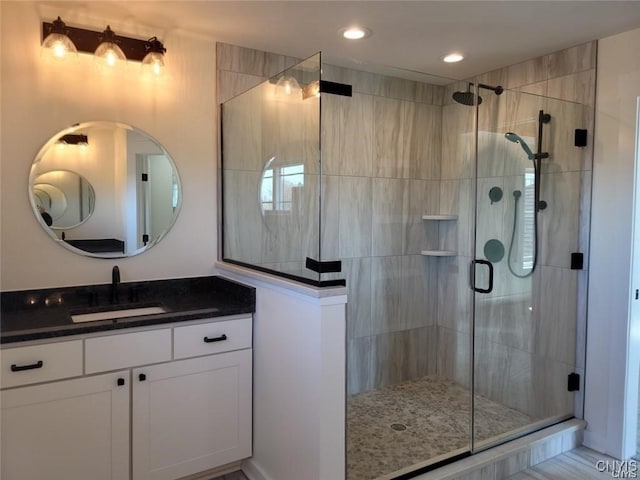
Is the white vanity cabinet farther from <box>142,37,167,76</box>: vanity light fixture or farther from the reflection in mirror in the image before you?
<box>142,37,167,76</box>: vanity light fixture

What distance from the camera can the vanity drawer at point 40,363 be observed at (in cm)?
177

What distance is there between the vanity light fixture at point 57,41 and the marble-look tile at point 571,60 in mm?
2780

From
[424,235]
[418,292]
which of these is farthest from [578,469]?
[424,235]

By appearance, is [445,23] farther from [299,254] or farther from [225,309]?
[225,309]

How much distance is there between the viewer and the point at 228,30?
2.48 meters

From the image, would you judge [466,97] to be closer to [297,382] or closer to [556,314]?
[556,314]

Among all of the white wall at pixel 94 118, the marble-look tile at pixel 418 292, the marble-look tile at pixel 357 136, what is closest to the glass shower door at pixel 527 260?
the marble-look tile at pixel 418 292

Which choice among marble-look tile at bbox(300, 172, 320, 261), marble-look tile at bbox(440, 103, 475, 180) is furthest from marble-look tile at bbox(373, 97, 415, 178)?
marble-look tile at bbox(300, 172, 320, 261)

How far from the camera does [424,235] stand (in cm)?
352

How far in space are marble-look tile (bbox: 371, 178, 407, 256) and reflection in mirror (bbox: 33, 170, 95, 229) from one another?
1885mm

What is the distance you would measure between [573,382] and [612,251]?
2.77 ft

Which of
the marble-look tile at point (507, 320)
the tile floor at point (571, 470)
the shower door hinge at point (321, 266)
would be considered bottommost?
the tile floor at point (571, 470)

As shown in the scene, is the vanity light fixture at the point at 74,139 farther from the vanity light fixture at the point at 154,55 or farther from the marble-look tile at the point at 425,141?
the marble-look tile at the point at 425,141

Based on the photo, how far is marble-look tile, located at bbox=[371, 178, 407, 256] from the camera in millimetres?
3314
